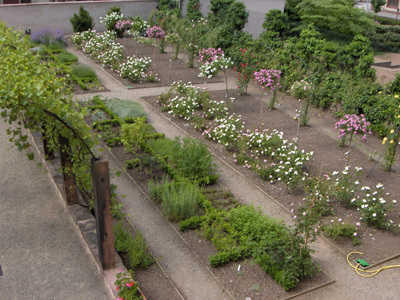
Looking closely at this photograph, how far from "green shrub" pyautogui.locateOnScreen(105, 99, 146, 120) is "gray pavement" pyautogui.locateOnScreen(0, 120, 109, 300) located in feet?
9.80

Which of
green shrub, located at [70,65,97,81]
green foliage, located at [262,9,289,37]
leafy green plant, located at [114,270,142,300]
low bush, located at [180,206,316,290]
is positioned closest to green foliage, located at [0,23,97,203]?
leafy green plant, located at [114,270,142,300]

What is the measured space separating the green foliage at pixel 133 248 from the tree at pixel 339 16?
49.1 feet

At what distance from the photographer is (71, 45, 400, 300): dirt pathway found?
5.90 meters

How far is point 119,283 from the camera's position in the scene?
17.2ft

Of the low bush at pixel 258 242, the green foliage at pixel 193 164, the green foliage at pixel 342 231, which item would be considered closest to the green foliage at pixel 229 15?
the green foliage at pixel 193 164

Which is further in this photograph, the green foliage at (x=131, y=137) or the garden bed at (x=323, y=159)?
the green foliage at (x=131, y=137)

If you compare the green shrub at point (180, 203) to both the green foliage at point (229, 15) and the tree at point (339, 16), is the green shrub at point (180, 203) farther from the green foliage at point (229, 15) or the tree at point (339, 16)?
the tree at point (339, 16)

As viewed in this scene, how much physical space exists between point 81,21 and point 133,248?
47.3ft

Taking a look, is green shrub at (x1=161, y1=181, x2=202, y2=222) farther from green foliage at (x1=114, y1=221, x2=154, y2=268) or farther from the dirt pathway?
green foliage at (x1=114, y1=221, x2=154, y2=268)

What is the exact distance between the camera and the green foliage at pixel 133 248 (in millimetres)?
5977

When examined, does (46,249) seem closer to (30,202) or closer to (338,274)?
(30,202)

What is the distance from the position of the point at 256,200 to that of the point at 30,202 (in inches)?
152

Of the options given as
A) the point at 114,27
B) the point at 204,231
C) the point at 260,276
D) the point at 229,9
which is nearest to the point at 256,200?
the point at 204,231

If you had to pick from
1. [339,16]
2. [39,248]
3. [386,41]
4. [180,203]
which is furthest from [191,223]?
[386,41]
